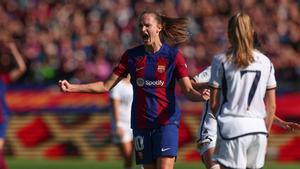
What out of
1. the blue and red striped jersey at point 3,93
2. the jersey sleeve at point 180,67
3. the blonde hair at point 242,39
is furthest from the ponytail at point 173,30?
the blue and red striped jersey at point 3,93

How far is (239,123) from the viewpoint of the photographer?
894 cm

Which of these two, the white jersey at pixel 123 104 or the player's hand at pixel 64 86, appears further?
the white jersey at pixel 123 104

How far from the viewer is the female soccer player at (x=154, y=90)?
10758 millimetres

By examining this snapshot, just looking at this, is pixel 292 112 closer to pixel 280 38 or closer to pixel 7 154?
pixel 280 38

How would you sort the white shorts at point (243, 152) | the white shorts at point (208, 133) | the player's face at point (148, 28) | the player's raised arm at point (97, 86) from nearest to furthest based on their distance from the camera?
1. the white shorts at point (243, 152)
2. the player's face at point (148, 28)
3. the player's raised arm at point (97, 86)
4. the white shorts at point (208, 133)

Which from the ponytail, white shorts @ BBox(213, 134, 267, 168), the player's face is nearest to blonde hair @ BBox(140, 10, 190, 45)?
the ponytail

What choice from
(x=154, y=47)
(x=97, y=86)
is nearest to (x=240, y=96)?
(x=154, y=47)

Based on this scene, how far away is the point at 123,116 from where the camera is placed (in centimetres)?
1678

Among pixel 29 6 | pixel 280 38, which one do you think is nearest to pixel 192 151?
pixel 280 38

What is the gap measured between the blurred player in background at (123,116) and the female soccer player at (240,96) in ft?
24.1

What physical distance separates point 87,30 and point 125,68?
575 inches

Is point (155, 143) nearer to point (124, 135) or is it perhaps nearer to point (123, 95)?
point (123, 95)

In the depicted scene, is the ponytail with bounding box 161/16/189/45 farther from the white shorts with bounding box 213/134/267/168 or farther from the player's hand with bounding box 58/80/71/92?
the white shorts with bounding box 213/134/267/168

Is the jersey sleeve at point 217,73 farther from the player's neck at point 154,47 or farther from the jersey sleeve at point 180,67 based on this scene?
the player's neck at point 154,47
